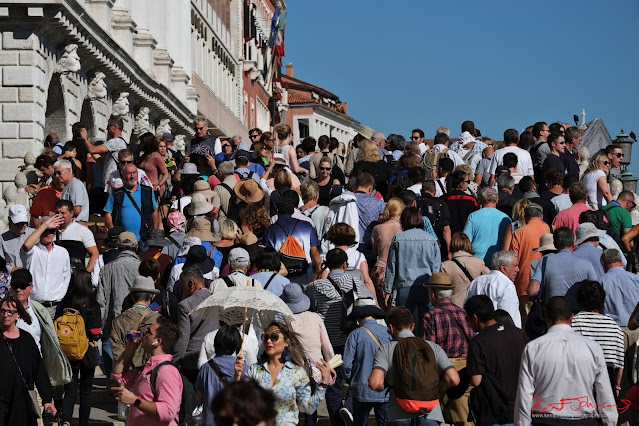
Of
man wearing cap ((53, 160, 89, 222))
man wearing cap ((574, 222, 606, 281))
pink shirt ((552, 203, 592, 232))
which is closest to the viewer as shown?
man wearing cap ((574, 222, 606, 281))

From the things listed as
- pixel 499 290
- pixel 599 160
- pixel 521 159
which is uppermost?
pixel 521 159

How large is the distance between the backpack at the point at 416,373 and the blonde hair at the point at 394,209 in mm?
5008

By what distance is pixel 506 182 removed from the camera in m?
18.1

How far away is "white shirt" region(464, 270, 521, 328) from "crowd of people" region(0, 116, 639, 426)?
17 millimetres

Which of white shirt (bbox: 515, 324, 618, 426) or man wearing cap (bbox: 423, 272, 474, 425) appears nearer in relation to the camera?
white shirt (bbox: 515, 324, 618, 426)

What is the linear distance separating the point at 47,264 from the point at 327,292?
266 centimetres

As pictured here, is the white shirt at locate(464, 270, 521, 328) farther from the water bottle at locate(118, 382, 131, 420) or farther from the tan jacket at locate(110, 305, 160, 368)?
the water bottle at locate(118, 382, 131, 420)

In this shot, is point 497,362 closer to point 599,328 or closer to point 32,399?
point 599,328

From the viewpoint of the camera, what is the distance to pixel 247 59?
2763 inches

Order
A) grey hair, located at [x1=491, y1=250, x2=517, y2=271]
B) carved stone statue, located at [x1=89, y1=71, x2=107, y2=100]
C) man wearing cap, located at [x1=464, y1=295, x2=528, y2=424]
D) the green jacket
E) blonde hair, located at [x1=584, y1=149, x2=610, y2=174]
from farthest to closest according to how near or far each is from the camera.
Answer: carved stone statue, located at [x1=89, y1=71, x2=107, y2=100] → blonde hair, located at [x1=584, y1=149, x2=610, y2=174] → grey hair, located at [x1=491, y1=250, x2=517, y2=271] → the green jacket → man wearing cap, located at [x1=464, y1=295, x2=528, y2=424]

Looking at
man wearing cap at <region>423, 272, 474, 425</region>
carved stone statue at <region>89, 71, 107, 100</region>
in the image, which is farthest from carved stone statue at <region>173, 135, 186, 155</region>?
man wearing cap at <region>423, 272, 474, 425</region>

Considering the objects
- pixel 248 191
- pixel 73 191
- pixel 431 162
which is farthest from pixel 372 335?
pixel 431 162

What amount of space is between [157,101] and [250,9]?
34183 mm

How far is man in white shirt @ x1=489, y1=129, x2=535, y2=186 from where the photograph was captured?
20.0 m
